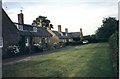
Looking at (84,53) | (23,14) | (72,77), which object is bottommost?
(72,77)

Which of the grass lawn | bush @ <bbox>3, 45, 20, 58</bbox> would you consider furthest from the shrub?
the grass lawn

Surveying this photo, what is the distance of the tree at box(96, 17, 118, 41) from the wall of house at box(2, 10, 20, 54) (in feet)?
17.5

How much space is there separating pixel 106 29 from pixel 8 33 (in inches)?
272

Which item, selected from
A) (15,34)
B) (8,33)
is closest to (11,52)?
(8,33)

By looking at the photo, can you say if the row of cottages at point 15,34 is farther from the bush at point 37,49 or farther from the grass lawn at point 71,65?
the grass lawn at point 71,65

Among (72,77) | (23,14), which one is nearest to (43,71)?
(72,77)

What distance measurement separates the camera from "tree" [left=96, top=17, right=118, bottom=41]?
11.4m

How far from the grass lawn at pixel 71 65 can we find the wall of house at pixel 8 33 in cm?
260

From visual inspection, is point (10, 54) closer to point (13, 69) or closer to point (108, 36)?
point (13, 69)

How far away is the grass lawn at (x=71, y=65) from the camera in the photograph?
11227 mm

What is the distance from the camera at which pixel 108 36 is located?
11.9m

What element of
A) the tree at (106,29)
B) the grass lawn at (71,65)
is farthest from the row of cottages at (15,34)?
the tree at (106,29)

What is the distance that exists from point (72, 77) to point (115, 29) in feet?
9.56

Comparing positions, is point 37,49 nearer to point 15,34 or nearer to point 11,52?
point 11,52
